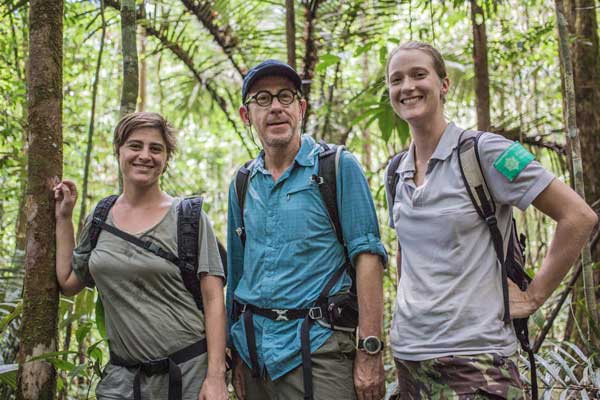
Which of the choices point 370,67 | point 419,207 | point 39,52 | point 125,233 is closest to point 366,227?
point 419,207

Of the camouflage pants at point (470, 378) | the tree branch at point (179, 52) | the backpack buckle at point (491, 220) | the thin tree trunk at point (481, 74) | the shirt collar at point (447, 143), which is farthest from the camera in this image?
the tree branch at point (179, 52)

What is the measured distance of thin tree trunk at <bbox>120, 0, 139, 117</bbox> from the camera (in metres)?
3.40

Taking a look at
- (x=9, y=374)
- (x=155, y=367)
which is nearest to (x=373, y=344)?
(x=155, y=367)

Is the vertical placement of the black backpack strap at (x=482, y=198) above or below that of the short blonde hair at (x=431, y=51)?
below

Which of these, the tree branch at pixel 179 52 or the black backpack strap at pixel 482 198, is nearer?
the black backpack strap at pixel 482 198

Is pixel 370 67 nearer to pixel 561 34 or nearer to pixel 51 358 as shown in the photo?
pixel 561 34

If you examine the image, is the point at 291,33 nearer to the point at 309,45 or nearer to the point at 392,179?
the point at 309,45

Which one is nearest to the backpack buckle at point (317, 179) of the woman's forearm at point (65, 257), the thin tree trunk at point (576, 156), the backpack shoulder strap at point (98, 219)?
the backpack shoulder strap at point (98, 219)

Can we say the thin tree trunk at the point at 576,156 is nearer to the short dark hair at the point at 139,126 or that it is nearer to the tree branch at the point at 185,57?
the short dark hair at the point at 139,126

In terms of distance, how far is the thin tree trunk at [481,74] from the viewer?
15.3 ft

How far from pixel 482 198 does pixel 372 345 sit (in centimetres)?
74

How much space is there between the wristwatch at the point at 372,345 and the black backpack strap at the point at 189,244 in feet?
2.54

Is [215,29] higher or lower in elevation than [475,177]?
higher

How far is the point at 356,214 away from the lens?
253cm
